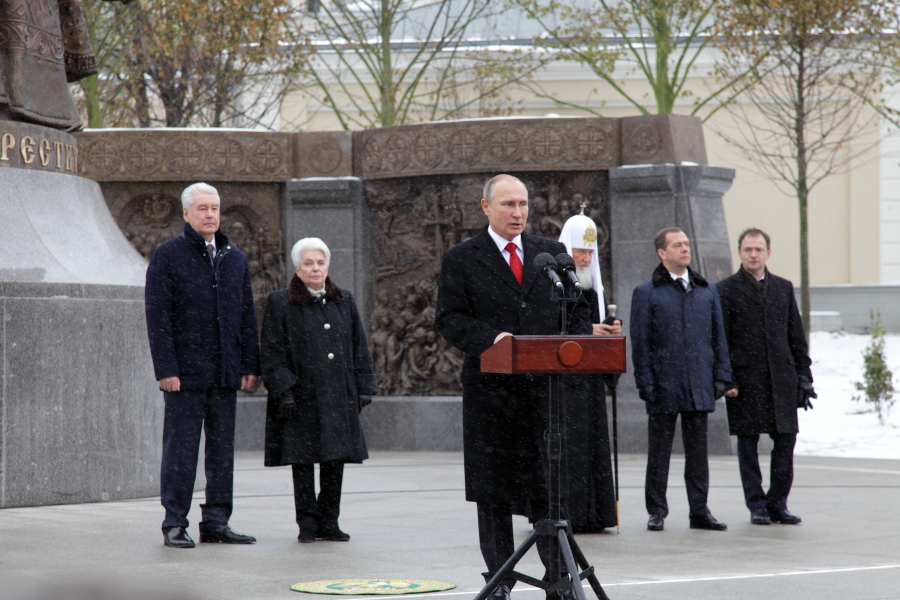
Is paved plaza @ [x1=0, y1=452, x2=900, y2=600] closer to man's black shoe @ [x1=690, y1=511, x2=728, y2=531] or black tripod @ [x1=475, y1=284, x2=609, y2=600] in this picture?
man's black shoe @ [x1=690, y1=511, x2=728, y2=531]

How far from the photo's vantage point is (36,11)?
9578mm

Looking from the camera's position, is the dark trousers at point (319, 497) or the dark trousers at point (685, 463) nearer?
the dark trousers at point (319, 497)

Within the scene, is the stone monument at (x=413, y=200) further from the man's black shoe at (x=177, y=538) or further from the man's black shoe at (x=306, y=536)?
the man's black shoe at (x=177, y=538)

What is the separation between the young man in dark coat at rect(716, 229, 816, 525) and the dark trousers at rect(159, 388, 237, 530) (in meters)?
3.49

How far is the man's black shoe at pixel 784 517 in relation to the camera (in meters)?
8.45

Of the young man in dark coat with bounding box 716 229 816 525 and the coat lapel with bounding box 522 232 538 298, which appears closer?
the coat lapel with bounding box 522 232 538 298

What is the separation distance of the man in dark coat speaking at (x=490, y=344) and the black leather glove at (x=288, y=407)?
2.25 m

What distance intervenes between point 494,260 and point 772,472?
3.93 meters

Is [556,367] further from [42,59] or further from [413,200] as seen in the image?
[413,200]

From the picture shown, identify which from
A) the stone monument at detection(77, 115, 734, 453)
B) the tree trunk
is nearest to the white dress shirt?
the stone monument at detection(77, 115, 734, 453)

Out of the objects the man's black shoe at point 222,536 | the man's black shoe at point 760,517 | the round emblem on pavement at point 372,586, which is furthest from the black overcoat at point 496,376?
the man's black shoe at point 760,517

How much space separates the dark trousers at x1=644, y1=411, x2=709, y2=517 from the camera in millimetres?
8242

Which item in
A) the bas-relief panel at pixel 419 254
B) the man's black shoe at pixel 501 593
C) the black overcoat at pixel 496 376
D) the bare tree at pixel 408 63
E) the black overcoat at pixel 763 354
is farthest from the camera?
the bare tree at pixel 408 63

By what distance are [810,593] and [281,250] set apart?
403 inches
